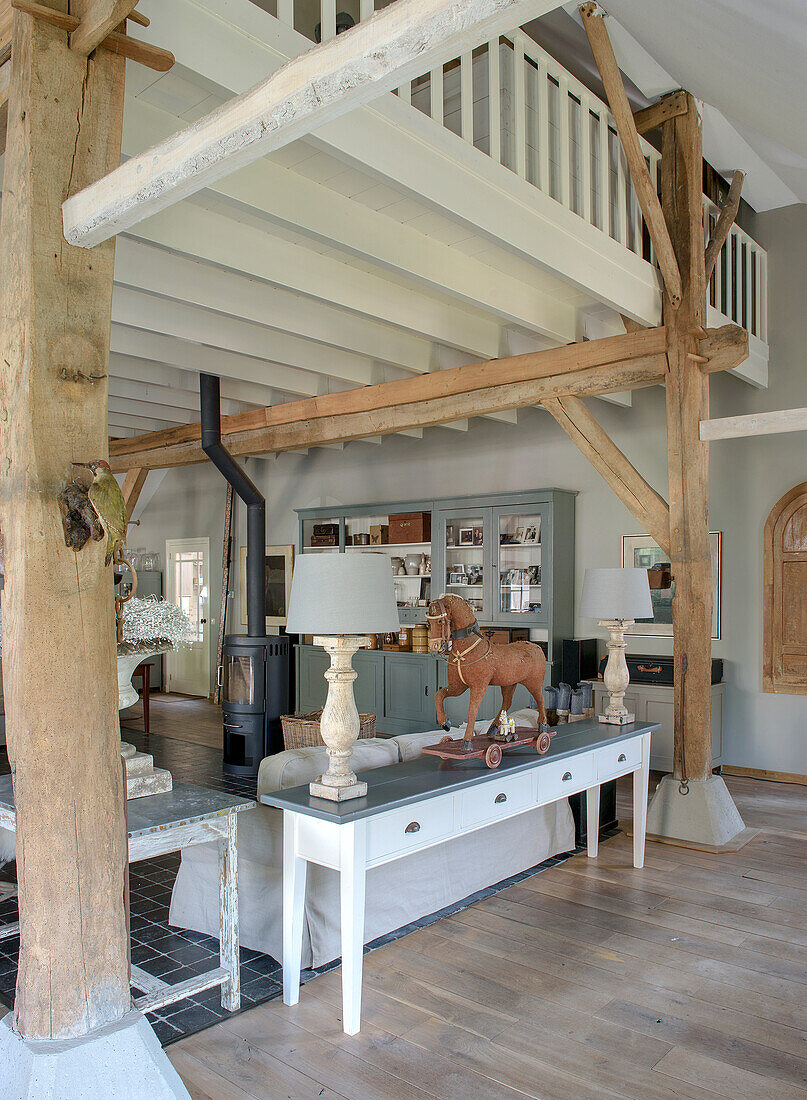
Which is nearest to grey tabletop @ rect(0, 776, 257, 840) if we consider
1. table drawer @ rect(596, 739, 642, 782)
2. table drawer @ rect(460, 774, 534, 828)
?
table drawer @ rect(460, 774, 534, 828)

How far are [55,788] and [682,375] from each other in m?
4.04

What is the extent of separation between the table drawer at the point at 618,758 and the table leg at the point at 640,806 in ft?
0.17

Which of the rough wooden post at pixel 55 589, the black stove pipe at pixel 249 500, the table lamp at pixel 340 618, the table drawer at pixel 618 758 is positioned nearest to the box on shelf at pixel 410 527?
the black stove pipe at pixel 249 500

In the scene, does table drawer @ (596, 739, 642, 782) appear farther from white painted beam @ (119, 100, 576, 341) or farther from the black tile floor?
white painted beam @ (119, 100, 576, 341)


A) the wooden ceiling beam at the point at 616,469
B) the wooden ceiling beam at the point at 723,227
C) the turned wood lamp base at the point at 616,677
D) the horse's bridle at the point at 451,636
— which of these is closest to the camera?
the horse's bridle at the point at 451,636

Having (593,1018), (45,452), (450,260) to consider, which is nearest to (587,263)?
(450,260)

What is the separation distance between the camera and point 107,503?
2146mm

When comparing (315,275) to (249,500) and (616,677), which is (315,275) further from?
(616,677)

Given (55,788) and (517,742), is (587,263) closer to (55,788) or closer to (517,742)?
(517,742)

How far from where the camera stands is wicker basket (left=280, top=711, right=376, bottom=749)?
5836mm

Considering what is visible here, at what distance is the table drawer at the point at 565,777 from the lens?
3600mm

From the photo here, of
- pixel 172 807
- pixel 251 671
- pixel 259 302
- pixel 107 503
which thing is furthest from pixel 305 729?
pixel 107 503

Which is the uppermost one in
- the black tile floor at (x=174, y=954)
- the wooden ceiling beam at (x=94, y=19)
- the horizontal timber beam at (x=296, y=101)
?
the wooden ceiling beam at (x=94, y=19)

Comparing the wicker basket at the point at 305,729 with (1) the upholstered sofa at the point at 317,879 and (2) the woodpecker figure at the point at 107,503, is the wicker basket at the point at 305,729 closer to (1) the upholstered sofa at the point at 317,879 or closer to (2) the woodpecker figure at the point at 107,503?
(1) the upholstered sofa at the point at 317,879
